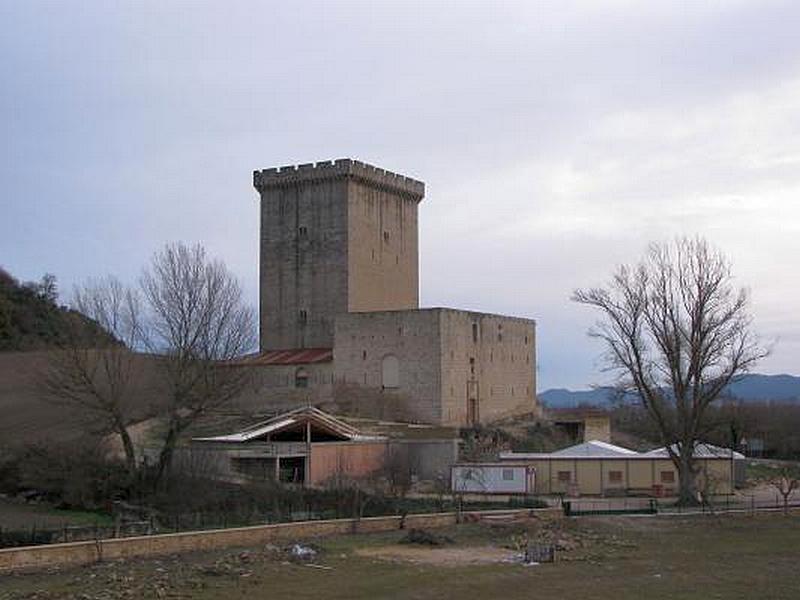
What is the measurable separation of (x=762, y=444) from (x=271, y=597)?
69322 millimetres

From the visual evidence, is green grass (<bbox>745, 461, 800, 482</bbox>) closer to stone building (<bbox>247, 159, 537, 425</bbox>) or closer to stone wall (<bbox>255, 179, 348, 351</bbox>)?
stone building (<bbox>247, 159, 537, 425</bbox>)

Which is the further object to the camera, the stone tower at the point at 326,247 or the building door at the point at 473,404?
the stone tower at the point at 326,247

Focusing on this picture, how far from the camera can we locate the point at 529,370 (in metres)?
69.4

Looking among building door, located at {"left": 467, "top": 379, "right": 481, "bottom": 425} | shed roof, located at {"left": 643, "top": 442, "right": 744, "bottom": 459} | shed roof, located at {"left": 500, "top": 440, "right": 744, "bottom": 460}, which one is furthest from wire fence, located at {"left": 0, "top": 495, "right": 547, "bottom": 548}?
building door, located at {"left": 467, "top": 379, "right": 481, "bottom": 425}

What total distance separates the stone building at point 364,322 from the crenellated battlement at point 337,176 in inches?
2.4

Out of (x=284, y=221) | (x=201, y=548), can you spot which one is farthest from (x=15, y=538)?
(x=284, y=221)

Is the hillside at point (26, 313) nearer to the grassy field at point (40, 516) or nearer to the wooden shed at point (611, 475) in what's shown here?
the grassy field at point (40, 516)

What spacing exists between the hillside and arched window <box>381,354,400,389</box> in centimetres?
2283

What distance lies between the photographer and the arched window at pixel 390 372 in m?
60.8

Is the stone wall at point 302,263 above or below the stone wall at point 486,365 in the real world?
above

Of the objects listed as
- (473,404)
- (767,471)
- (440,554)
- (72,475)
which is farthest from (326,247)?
(440,554)

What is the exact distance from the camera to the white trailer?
45.9 metres

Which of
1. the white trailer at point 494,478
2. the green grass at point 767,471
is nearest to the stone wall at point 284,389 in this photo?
the white trailer at point 494,478

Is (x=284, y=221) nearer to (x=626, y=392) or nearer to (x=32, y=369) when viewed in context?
(x=32, y=369)
